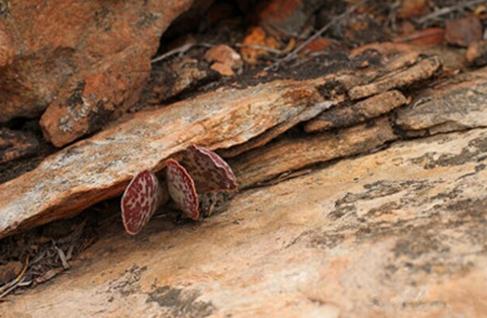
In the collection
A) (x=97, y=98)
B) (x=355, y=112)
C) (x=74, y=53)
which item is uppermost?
(x=74, y=53)

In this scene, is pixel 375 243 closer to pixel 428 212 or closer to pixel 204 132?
pixel 428 212

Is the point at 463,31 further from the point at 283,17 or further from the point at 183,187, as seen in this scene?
the point at 183,187

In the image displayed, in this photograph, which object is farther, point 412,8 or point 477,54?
point 412,8

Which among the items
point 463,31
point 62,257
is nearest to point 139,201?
point 62,257

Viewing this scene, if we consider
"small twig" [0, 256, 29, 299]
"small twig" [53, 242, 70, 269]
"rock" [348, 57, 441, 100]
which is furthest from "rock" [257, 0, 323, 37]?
"small twig" [0, 256, 29, 299]

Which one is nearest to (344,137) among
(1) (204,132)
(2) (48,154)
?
(1) (204,132)

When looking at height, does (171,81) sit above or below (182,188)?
above

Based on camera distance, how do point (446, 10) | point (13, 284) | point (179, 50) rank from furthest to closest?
1. point (446, 10)
2. point (179, 50)
3. point (13, 284)

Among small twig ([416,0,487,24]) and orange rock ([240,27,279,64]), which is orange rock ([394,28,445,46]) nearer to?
small twig ([416,0,487,24])
